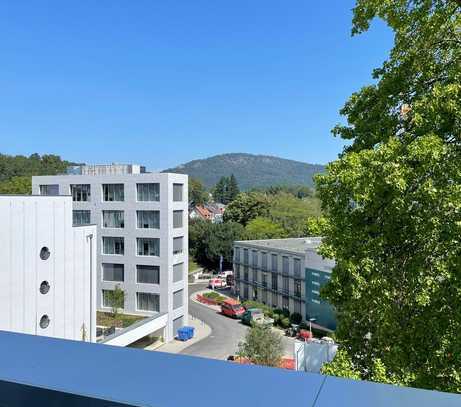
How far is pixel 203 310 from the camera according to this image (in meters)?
39.4

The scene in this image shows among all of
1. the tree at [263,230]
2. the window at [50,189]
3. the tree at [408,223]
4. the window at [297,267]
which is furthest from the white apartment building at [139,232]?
the tree at [263,230]

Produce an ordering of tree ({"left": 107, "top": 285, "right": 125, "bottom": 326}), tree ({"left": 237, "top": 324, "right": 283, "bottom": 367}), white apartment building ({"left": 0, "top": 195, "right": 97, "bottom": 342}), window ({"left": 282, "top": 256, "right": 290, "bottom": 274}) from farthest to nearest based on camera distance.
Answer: window ({"left": 282, "top": 256, "right": 290, "bottom": 274}) → tree ({"left": 107, "top": 285, "right": 125, "bottom": 326}) → tree ({"left": 237, "top": 324, "right": 283, "bottom": 367}) → white apartment building ({"left": 0, "top": 195, "right": 97, "bottom": 342})

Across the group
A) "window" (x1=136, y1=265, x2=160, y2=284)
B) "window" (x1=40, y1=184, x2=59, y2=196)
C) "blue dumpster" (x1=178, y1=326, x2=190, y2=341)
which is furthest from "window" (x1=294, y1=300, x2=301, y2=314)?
"window" (x1=40, y1=184, x2=59, y2=196)

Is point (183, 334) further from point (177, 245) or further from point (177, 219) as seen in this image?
point (177, 219)

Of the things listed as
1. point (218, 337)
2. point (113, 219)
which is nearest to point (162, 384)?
point (113, 219)

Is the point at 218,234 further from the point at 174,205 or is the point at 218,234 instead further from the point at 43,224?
the point at 43,224

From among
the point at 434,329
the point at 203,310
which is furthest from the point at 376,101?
the point at 203,310

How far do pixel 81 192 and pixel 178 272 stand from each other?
8953 mm

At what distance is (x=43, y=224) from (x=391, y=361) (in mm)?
15803

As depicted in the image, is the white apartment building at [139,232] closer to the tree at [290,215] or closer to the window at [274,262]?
the window at [274,262]

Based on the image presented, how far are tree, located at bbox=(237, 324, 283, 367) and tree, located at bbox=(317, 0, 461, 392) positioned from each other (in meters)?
15.8

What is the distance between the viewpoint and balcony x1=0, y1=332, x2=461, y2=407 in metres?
1.24

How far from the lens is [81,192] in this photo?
103 ft

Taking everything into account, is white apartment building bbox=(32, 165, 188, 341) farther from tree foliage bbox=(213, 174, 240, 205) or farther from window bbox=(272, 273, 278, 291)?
tree foliage bbox=(213, 174, 240, 205)
